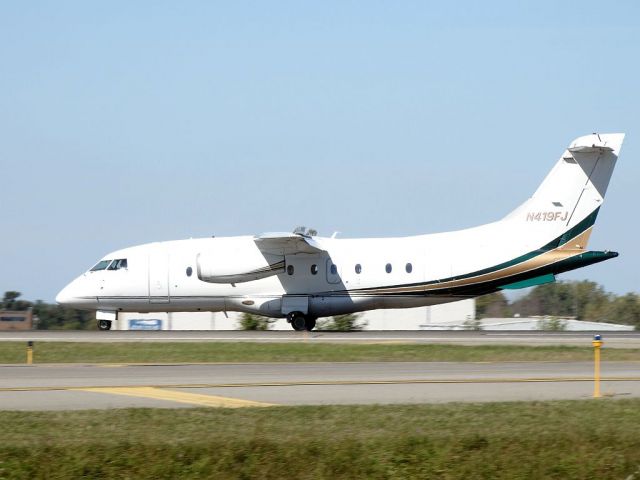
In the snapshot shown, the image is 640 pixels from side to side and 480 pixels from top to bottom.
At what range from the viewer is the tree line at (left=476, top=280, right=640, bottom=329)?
76.8 m

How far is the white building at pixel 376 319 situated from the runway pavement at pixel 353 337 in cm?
2111

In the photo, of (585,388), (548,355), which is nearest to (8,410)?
(585,388)

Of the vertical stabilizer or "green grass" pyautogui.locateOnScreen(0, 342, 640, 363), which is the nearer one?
"green grass" pyautogui.locateOnScreen(0, 342, 640, 363)

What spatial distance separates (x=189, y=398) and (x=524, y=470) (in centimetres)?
692

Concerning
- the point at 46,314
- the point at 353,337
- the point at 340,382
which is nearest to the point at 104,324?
the point at 353,337

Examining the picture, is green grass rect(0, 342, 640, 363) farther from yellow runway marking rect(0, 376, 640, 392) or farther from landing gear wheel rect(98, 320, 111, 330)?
landing gear wheel rect(98, 320, 111, 330)

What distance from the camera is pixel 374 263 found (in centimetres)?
3869

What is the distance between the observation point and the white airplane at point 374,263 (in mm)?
37844

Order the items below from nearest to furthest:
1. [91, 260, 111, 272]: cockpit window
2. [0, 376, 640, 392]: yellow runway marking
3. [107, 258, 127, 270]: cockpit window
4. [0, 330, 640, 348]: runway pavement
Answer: [0, 376, 640, 392]: yellow runway marking
[0, 330, 640, 348]: runway pavement
[107, 258, 127, 270]: cockpit window
[91, 260, 111, 272]: cockpit window

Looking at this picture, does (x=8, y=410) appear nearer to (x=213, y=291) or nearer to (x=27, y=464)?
(x=27, y=464)

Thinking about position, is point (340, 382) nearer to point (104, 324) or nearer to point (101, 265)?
point (101, 265)

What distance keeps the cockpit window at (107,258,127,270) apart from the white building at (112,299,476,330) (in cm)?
1788

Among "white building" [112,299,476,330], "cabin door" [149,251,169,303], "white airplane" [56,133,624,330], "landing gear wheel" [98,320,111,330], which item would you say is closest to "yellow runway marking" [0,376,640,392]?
"white airplane" [56,133,624,330]

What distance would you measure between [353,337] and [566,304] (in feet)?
201
